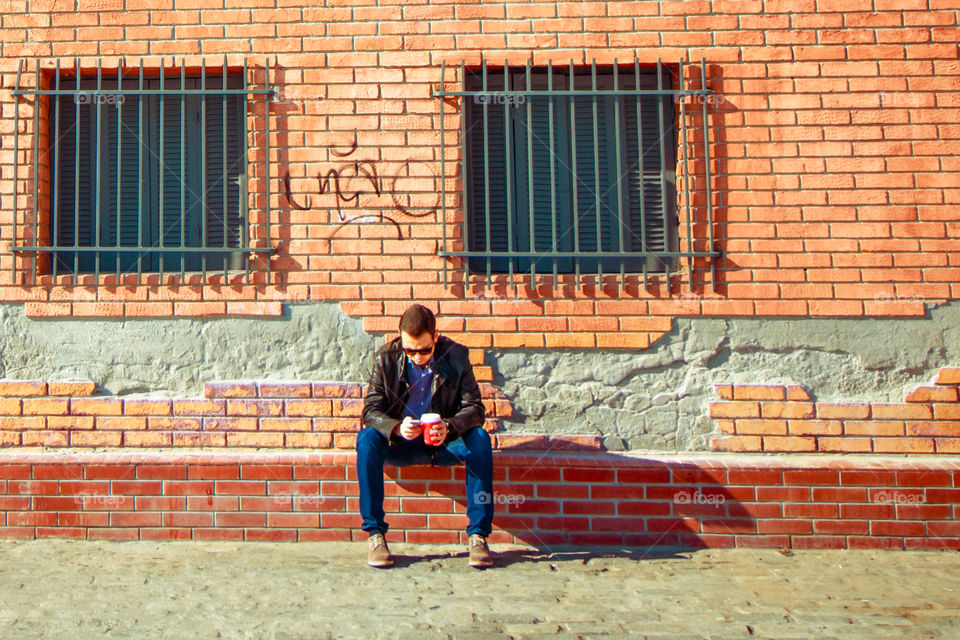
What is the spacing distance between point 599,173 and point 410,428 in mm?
1812

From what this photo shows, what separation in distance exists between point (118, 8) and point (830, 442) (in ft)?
14.8

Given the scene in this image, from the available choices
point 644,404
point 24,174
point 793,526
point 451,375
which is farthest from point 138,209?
point 793,526

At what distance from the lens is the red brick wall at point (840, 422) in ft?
12.3

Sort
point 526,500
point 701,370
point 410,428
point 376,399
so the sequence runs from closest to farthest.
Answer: point 410,428 < point 376,399 < point 526,500 < point 701,370

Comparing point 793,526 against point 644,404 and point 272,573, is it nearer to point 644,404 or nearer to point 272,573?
point 644,404

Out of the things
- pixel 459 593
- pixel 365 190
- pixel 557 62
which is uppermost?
pixel 557 62

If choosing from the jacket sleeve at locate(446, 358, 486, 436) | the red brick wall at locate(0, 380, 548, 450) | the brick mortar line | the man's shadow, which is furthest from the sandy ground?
the jacket sleeve at locate(446, 358, 486, 436)

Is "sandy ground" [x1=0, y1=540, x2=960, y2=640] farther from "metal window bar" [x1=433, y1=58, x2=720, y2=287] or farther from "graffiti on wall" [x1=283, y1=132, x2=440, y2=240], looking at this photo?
"graffiti on wall" [x1=283, y1=132, x2=440, y2=240]

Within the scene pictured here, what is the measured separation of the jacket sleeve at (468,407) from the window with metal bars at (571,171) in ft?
2.38

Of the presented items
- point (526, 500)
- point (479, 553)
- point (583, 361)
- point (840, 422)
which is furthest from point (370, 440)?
point (840, 422)

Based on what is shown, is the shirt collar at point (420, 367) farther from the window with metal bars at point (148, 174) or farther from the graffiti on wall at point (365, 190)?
the window with metal bars at point (148, 174)

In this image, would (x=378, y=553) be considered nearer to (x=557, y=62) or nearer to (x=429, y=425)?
(x=429, y=425)

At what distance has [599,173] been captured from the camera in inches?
161

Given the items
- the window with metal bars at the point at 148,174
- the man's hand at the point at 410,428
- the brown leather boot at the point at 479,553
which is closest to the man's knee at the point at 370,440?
the man's hand at the point at 410,428
